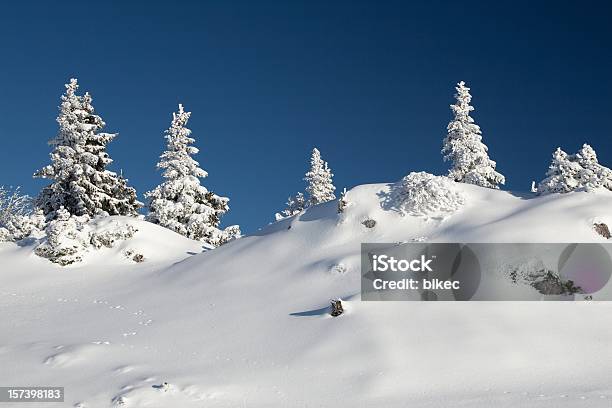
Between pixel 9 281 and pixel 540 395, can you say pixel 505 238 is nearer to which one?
pixel 540 395

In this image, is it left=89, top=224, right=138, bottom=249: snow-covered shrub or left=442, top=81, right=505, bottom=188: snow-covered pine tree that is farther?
left=442, top=81, right=505, bottom=188: snow-covered pine tree

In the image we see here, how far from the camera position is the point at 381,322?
12977 mm

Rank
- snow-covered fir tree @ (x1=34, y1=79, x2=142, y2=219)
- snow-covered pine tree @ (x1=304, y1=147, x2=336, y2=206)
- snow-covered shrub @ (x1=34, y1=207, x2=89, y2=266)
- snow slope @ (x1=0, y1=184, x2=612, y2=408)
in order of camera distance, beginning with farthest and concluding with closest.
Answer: snow-covered pine tree @ (x1=304, y1=147, x2=336, y2=206), snow-covered fir tree @ (x1=34, y1=79, x2=142, y2=219), snow-covered shrub @ (x1=34, y1=207, x2=89, y2=266), snow slope @ (x1=0, y1=184, x2=612, y2=408)

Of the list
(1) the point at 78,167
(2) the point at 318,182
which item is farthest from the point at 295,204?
(1) the point at 78,167

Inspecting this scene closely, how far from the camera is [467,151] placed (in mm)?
32031

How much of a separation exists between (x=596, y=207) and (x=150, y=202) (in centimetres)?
2629

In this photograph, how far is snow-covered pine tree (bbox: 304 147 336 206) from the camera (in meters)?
44.4

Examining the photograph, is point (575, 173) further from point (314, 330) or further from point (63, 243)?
point (63, 243)

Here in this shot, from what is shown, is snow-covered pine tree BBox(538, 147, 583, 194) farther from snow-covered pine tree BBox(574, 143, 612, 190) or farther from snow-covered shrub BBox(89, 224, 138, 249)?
snow-covered shrub BBox(89, 224, 138, 249)
